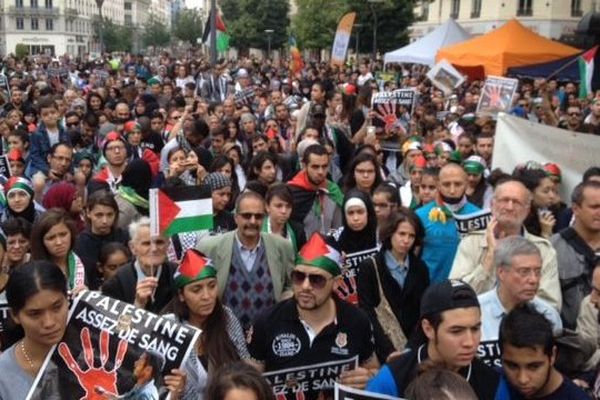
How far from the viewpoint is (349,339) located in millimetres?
4199

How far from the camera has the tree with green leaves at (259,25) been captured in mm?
63000

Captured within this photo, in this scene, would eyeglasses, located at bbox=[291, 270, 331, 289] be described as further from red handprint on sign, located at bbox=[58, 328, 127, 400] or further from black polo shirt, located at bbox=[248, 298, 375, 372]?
red handprint on sign, located at bbox=[58, 328, 127, 400]

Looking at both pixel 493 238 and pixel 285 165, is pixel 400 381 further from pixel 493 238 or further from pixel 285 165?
pixel 285 165

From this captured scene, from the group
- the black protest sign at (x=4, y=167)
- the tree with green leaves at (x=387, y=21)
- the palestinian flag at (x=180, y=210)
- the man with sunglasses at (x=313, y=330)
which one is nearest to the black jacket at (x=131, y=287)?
the palestinian flag at (x=180, y=210)

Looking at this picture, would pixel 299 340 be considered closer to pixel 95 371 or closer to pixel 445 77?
pixel 95 371

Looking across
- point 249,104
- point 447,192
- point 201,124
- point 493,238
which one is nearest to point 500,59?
point 249,104

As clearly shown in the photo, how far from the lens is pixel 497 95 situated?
12180 mm

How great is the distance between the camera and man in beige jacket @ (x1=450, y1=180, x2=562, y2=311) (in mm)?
4832

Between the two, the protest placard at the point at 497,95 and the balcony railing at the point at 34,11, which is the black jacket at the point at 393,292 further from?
the balcony railing at the point at 34,11

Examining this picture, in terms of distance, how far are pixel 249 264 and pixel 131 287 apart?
2.68 ft

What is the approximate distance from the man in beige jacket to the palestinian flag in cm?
165

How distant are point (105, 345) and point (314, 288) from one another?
3.80 feet

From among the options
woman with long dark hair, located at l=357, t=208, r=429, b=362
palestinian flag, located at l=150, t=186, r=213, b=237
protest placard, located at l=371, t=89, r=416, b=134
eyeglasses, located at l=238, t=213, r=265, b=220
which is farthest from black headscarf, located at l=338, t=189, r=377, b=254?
protest placard, located at l=371, t=89, r=416, b=134

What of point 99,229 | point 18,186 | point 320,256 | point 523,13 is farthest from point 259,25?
point 320,256
